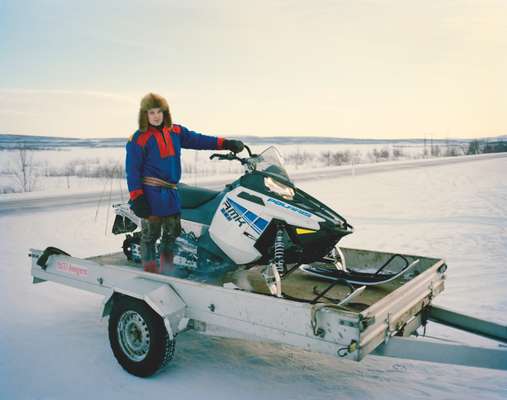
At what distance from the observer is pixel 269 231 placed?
412 cm

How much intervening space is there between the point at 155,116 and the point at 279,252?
1.65m

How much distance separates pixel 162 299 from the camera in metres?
3.62

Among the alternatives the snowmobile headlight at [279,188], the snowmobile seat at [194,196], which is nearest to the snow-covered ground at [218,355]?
the snowmobile seat at [194,196]

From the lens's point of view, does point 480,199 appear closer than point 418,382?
No

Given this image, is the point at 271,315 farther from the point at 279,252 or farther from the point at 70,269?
the point at 70,269

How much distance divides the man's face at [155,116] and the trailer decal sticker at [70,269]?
4.61 ft

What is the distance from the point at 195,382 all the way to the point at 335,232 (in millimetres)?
1553

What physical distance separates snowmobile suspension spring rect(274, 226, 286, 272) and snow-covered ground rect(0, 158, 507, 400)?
81cm

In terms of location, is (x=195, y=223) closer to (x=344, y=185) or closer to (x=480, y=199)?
(x=480, y=199)

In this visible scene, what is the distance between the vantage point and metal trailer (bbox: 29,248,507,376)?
3021mm

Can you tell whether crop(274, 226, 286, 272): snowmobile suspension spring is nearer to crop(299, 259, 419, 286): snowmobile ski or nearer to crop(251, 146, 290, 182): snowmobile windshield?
crop(251, 146, 290, 182): snowmobile windshield

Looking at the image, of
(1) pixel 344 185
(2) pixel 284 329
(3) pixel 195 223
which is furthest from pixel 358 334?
(1) pixel 344 185

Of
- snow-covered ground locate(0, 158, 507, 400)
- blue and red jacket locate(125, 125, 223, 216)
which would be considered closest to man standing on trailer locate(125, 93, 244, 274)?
blue and red jacket locate(125, 125, 223, 216)

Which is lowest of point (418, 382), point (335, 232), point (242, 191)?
point (418, 382)
